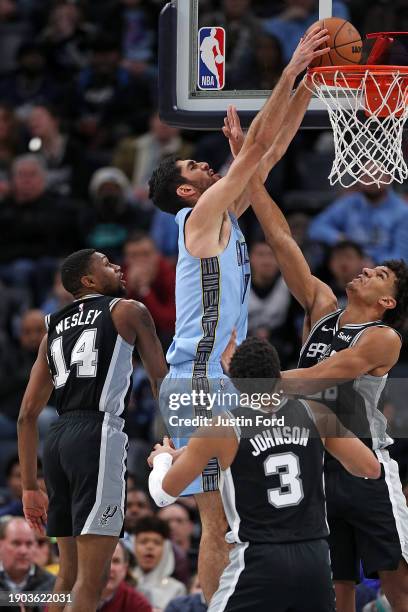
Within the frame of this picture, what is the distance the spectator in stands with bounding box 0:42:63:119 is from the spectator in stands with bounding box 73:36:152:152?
385 millimetres

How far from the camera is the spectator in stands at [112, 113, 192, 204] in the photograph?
41.3ft

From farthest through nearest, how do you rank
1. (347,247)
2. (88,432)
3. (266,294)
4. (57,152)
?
(57,152), (266,294), (347,247), (88,432)

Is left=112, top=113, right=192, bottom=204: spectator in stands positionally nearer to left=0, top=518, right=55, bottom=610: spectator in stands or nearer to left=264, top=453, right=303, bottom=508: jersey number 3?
left=0, top=518, right=55, bottom=610: spectator in stands

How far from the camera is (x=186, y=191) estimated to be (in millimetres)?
6930

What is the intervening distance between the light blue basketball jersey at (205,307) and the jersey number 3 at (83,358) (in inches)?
17.1

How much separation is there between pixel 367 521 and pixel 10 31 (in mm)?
10410

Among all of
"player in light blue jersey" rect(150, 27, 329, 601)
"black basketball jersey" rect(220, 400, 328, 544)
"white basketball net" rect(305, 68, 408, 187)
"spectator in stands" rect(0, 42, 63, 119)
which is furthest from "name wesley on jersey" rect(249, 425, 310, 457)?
"spectator in stands" rect(0, 42, 63, 119)

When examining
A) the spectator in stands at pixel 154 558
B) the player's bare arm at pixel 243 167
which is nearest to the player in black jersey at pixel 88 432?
the player's bare arm at pixel 243 167

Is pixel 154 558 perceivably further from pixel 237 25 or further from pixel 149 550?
pixel 237 25

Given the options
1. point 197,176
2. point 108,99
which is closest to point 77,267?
point 197,176

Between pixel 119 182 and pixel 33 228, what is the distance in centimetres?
99

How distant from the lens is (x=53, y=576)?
26.1ft

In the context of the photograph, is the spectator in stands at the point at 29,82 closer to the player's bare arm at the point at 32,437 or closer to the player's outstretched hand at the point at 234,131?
the player's outstretched hand at the point at 234,131

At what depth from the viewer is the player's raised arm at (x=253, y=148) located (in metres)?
6.50
